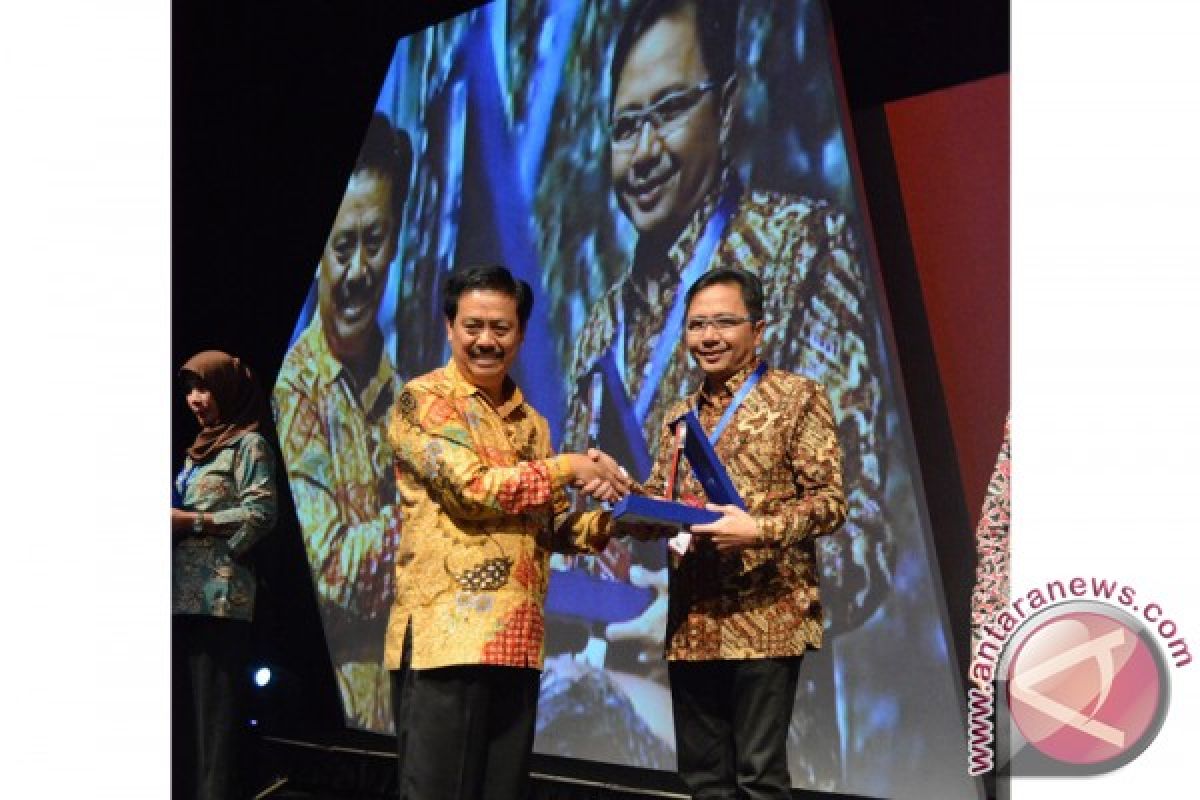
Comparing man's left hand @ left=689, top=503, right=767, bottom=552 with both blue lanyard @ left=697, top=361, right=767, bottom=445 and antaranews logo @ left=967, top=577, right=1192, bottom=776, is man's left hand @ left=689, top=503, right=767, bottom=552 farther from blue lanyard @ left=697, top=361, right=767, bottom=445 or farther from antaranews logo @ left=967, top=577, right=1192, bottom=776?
antaranews logo @ left=967, top=577, right=1192, bottom=776

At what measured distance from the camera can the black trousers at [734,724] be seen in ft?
9.27

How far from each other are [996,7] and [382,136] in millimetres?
2669

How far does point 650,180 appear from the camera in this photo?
15.4 ft

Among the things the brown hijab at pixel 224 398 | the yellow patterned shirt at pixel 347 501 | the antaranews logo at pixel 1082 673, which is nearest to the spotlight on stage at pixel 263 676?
the yellow patterned shirt at pixel 347 501

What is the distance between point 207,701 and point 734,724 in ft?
5.83

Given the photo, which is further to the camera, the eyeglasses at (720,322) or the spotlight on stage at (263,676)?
the spotlight on stage at (263,676)

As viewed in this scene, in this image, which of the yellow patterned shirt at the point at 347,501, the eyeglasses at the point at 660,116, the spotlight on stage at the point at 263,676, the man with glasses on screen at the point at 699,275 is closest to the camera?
the man with glasses on screen at the point at 699,275

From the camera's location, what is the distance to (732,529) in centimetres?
277

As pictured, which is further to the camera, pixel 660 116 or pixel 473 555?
pixel 660 116

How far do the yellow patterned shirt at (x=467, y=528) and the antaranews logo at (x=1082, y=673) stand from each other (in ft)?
3.27

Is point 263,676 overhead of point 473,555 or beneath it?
beneath

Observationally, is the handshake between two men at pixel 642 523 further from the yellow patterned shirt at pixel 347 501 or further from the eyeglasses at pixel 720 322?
the yellow patterned shirt at pixel 347 501

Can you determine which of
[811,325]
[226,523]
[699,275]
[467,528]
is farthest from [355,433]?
[467,528]

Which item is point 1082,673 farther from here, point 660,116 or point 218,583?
point 660,116
